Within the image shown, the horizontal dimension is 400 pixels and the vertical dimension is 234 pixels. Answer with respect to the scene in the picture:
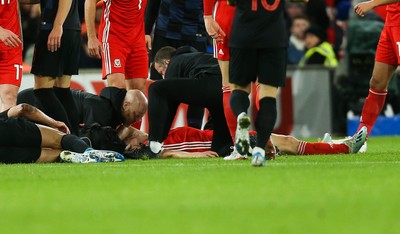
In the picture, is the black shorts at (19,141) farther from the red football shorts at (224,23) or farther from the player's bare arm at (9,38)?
the red football shorts at (224,23)

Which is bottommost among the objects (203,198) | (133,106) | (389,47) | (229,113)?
(133,106)

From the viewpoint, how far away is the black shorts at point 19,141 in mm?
9445

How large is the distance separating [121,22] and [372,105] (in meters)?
2.64

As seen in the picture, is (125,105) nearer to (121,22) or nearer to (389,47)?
(121,22)

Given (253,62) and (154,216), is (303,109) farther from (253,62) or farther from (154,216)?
(154,216)

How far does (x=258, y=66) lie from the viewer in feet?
28.6

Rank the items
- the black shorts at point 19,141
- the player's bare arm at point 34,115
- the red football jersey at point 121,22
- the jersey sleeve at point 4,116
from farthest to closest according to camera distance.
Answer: the red football jersey at point 121,22 → the player's bare arm at point 34,115 → the jersey sleeve at point 4,116 → the black shorts at point 19,141

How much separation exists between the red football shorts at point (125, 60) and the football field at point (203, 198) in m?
1.87

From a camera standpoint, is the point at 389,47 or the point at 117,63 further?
the point at 117,63

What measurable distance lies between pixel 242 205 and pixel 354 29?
1110cm

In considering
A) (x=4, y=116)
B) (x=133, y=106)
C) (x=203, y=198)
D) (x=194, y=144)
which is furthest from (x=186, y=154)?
(x=203, y=198)

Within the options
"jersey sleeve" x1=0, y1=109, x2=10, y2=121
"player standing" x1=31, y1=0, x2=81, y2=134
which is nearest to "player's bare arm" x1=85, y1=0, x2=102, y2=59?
"player standing" x1=31, y1=0, x2=81, y2=134

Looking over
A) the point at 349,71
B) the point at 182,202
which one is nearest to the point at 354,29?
the point at 349,71

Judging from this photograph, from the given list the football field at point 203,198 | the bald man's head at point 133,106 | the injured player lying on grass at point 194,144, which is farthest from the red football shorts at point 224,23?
the bald man's head at point 133,106
